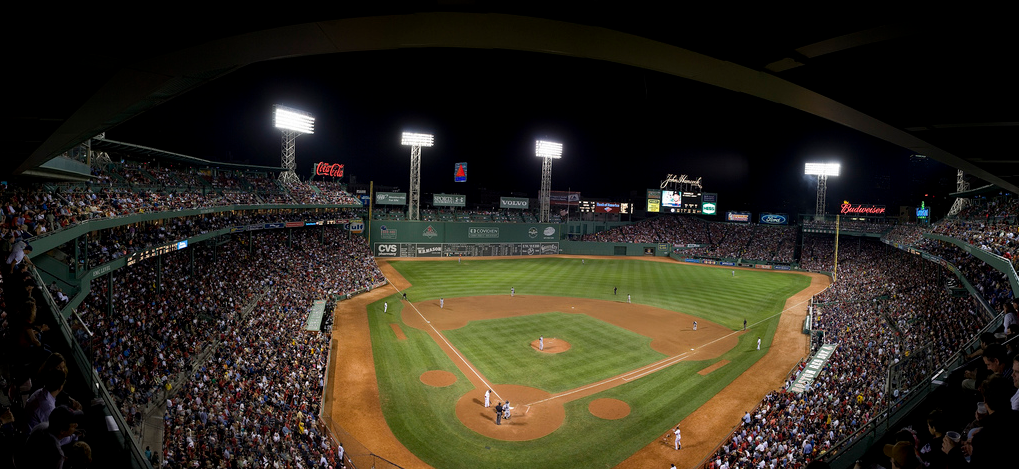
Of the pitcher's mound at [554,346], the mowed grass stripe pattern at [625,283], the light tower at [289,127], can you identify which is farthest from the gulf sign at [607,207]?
the pitcher's mound at [554,346]

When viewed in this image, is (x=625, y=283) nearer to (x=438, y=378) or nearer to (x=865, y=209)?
(x=438, y=378)

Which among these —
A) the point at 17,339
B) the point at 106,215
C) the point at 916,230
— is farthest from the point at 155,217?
the point at 916,230

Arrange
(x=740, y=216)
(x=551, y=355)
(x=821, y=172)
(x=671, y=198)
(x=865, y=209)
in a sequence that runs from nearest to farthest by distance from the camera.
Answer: (x=551, y=355)
(x=865, y=209)
(x=821, y=172)
(x=740, y=216)
(x=671, y=198)

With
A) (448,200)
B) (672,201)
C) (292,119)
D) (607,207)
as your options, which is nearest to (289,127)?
(292,119)

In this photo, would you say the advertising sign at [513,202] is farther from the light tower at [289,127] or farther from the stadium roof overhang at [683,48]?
the stadium roof overhang at [683,48]

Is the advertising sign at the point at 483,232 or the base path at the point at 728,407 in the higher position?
the advertising sign at the point at 483,232

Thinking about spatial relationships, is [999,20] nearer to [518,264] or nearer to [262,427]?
[262,427]

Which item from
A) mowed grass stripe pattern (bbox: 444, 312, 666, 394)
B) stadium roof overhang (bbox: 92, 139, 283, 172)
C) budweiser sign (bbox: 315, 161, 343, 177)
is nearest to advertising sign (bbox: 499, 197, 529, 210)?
budweiser sign (bbox: 315, 161, 343, 177)
